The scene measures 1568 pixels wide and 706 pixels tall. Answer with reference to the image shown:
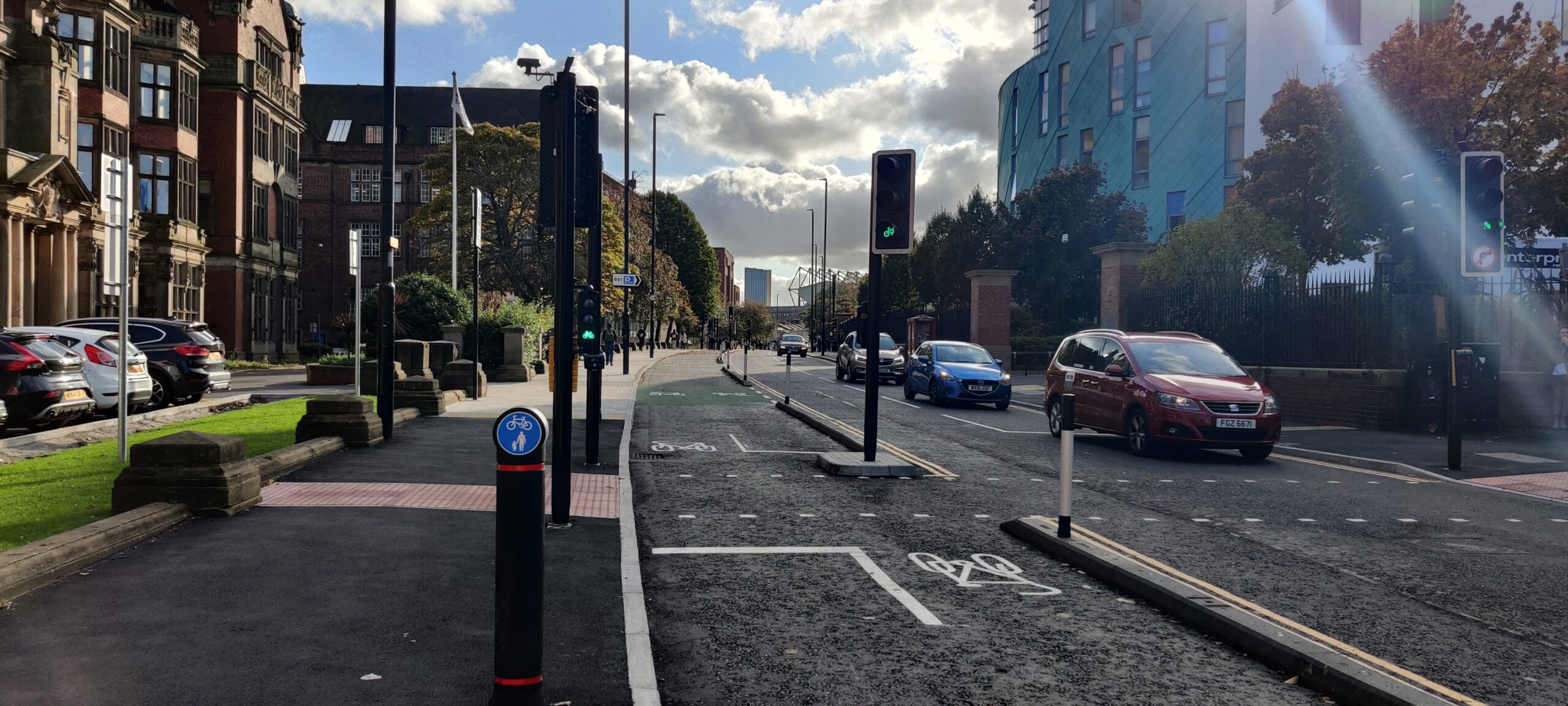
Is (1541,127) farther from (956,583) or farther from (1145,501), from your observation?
(956,583)

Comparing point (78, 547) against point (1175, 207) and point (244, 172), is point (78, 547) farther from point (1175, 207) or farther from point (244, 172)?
point (1175, 207)

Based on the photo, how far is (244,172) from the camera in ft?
149

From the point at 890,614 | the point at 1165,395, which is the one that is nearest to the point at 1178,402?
the point at 1165,395

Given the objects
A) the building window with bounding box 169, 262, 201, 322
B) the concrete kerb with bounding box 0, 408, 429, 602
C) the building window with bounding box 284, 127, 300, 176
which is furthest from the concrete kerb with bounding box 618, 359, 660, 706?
the building window with bounding box 284, 127, 300, 176

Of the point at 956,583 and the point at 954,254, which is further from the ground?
the point at 954,254

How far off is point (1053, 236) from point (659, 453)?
37759 mm

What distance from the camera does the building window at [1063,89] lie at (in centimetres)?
6272

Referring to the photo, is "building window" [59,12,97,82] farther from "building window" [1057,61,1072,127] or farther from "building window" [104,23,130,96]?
"building window" [1057,61,1072,127]

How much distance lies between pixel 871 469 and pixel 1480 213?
8.12 meters

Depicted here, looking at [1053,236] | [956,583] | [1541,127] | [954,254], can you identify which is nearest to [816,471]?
[956,583]

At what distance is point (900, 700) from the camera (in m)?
4.55

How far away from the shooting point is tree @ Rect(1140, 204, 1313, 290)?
29547mm

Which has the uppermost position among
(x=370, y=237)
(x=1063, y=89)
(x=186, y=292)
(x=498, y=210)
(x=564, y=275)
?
(x=1063, y=89)

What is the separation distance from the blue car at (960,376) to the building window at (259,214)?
1320 inches
